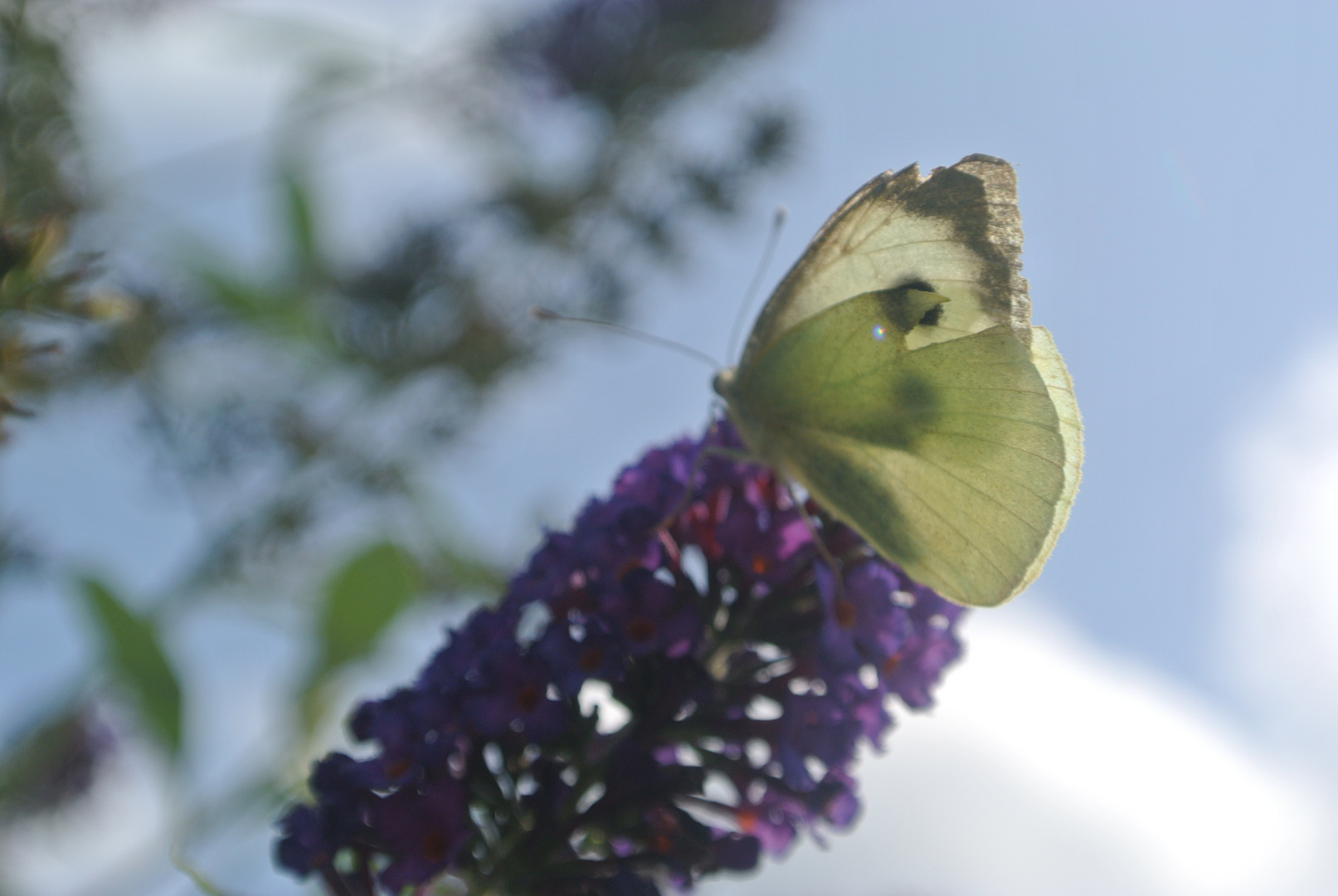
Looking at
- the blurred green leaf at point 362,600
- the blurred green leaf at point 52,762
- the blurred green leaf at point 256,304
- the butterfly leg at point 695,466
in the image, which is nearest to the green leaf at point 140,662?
the blurred green leaf at point 362,600

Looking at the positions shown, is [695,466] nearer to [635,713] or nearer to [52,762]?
[635,713]

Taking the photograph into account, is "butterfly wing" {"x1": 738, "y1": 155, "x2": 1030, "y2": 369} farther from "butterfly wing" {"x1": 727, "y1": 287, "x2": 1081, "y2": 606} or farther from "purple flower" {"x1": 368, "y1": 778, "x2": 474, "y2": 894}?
"purple flower" {"x1": 368, "y1": 778, "x2": 474, "y2": 894}

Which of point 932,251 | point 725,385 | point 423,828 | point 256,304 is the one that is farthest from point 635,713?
point 256,304

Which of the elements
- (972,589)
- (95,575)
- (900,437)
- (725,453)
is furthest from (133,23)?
(972,589)

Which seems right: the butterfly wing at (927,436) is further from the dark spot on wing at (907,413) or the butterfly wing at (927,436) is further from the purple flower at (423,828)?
the purple flower at (423,828)

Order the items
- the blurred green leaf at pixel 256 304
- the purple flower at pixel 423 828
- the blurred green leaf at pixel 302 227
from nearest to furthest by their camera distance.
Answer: the purple flower at pixel 423 828 < the blurred green leaf at pixel 256 304 < the blurred green leaf at pixel 302 227

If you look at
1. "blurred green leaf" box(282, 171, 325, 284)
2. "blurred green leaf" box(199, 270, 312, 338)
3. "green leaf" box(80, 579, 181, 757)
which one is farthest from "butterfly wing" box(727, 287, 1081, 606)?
"blurred green leaf" box(282, 171, 325, 284)
